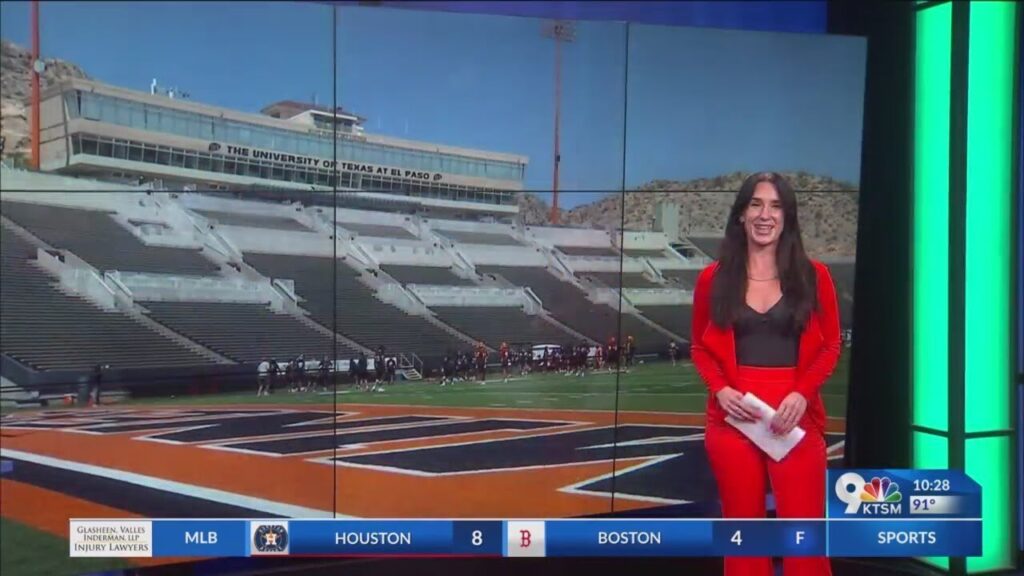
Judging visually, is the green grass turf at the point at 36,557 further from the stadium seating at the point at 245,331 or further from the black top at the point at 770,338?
the black top at the point at 770,338

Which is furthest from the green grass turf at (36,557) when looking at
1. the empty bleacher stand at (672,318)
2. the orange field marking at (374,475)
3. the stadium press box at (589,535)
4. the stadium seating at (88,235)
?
the empty bleacher stand at (672,318)

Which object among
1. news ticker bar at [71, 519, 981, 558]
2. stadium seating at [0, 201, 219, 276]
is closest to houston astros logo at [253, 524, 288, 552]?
news ticker bar at [71, 519, 981, 558]

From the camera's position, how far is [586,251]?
2498 millimetres

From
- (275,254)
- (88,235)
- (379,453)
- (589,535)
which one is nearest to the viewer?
(589,535)

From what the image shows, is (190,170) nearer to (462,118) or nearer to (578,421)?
(462,118)

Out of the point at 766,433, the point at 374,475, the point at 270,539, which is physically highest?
the point at 766,433

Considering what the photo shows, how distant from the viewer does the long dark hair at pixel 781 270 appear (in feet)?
6.81

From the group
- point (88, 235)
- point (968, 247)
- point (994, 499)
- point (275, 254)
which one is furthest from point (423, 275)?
point (994, 499)

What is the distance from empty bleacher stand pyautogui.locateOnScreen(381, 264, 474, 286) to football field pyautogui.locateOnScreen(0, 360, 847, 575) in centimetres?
35

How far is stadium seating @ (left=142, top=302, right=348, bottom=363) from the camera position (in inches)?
93.0

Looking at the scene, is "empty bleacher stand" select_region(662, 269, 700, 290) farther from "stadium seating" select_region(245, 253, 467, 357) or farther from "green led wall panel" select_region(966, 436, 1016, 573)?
→ "green led wall panel" select_region(966, 436, 1016, 573)

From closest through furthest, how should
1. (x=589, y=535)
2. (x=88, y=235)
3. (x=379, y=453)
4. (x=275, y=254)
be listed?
1. (x=589, y=535)
2. (x=88, y=235)
3. (x=275, y=254)
4. (x=379, y=453)

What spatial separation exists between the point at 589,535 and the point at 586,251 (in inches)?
36.4

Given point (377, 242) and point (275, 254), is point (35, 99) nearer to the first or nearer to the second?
point (275, 254)
